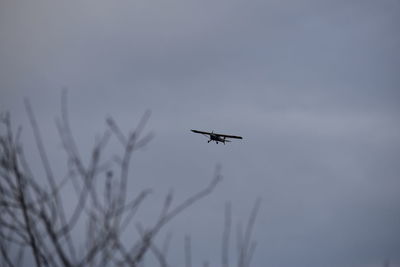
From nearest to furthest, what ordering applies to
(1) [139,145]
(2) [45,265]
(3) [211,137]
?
1. (2) [45,265]
2. (1) [139,145]
3. (3) [211,137]

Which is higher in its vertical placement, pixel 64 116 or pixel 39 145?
pixel 64 116

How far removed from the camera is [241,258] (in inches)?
253

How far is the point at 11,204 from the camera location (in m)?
5.77

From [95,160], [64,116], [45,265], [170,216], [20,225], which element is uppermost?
[64,116]

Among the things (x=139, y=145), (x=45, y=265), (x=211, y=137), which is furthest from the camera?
(x=211, y=137)

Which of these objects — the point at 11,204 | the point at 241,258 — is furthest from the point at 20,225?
the point at 241,258

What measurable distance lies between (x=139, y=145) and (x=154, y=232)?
1316 millimetres

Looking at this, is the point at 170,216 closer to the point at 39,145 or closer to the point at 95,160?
the point at 95,160

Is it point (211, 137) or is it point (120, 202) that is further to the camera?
point (211, 137)

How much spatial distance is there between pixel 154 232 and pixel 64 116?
6.20 feet

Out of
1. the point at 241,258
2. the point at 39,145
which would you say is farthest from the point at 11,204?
the point at 241,258

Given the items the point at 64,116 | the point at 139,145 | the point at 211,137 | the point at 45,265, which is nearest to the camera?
the point at 45,265

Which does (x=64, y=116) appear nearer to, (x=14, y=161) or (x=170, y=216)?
(x=14, y=161)

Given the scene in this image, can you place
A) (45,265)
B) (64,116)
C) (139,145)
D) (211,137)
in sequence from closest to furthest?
(45,265) < (64,116) < (139,145) < (211,137)
